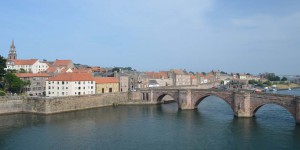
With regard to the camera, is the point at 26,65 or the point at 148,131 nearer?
the point at 148,131

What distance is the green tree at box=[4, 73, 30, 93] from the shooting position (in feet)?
205

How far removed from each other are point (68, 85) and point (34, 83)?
11457 millimetres

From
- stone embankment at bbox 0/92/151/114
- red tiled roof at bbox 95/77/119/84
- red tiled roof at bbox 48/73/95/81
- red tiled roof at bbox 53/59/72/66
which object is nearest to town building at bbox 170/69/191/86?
red tiled roof at bbox 53/59/72/66

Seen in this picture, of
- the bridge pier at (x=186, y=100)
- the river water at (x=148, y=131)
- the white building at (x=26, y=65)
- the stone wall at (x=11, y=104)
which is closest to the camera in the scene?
the river water at (x=148, y=131)

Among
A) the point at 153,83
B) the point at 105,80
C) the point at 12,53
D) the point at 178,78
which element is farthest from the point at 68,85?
the point at 178,78

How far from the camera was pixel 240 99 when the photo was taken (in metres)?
51.6

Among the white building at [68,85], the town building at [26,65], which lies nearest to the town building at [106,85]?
the white building at [68,85]

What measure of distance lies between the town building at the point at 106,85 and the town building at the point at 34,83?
13073 mm

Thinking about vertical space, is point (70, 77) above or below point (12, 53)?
below

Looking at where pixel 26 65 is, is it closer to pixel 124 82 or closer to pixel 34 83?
pixel 34 83

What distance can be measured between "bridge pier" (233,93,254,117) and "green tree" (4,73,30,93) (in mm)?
43079

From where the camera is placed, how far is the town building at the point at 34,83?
228 feet

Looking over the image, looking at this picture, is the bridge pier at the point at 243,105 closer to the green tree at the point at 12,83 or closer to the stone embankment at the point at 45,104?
the stone embankment at the point at 45,104

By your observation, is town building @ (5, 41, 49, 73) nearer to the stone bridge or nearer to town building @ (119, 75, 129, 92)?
town building @ (119, 75, 129, 92)
